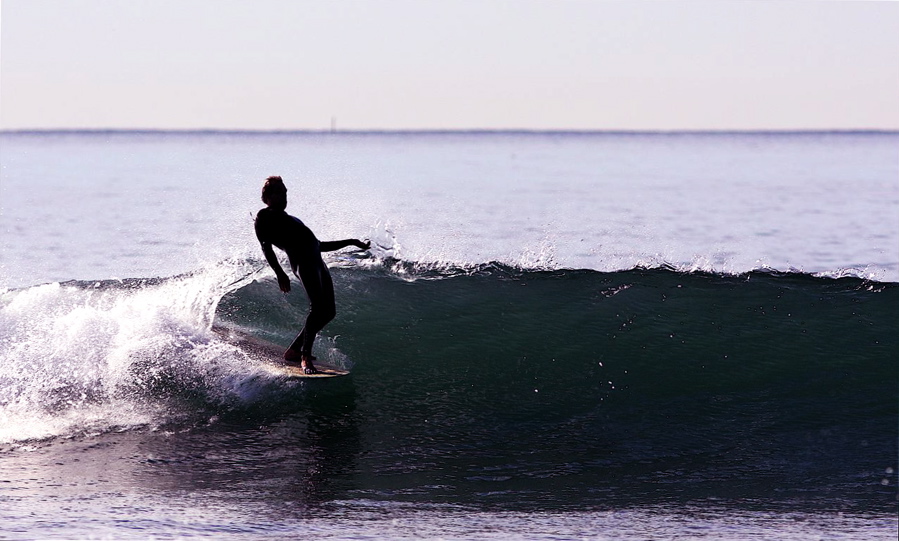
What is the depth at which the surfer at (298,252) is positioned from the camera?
8859 millimetres

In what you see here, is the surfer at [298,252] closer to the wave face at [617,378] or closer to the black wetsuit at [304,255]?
the black wetsuit at [304,255]

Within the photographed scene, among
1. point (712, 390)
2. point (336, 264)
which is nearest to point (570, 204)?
point (336, 264)

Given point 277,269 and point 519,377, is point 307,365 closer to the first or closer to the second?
point 277,269

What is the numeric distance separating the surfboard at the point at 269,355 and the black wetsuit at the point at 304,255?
0.23 m

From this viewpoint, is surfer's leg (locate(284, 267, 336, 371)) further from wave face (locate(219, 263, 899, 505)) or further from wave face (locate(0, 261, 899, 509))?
wave face (locate(219, 263, 899, 505))

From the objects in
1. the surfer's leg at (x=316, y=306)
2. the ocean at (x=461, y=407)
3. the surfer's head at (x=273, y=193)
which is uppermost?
the surfer's head at (x=273, y=193)

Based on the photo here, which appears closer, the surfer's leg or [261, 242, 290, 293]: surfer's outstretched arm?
[261, 242, 290, 293]: surfer's outstretched arm

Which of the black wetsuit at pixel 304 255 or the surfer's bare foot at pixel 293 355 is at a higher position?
the black wetsuit at pixel 304 255

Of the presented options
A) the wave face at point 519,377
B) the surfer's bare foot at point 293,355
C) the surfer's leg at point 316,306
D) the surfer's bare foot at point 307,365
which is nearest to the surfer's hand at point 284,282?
the surfer's leg at point 316,306

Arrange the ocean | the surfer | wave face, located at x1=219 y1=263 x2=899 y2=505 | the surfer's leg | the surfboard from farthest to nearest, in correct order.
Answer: the surfboard → the surfer's leg → the surfer → wave face, located at x1=219 y1=263 x2=899 y2=505 → the ocean

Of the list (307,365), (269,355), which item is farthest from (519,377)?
(269,355)

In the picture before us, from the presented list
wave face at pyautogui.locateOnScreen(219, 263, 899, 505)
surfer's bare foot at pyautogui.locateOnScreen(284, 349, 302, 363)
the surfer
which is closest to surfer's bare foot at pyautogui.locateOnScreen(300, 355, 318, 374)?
the surfer

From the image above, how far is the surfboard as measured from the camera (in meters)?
9.30

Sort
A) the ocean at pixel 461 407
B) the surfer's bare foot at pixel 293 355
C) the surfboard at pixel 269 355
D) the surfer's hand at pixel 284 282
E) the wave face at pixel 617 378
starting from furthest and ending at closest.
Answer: the surfer's bare foot at pixel 293 355
the surfboard at pixel 269 355
the surfer's hand at pixel 284 282
the wave face at pixel 617 378
the ocean at pixel 461 407
